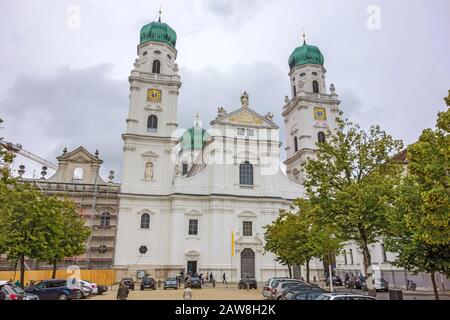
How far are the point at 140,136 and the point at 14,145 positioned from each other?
42.4m

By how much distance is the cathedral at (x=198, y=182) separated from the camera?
41594 mm

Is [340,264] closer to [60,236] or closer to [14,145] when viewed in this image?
[60,236]

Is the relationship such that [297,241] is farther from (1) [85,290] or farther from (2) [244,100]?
(2) [244,100]

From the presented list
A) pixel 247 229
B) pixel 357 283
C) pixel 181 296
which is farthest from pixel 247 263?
pixel 181 296

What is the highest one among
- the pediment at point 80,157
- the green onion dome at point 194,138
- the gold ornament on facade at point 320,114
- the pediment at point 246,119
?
the green onion dome at point 194,138

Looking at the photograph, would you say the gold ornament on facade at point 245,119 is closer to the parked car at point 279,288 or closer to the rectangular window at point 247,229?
the rectangular window at point 247,229

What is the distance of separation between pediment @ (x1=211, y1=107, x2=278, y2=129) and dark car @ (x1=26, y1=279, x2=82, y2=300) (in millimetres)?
28584

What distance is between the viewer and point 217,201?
43688 millimetres

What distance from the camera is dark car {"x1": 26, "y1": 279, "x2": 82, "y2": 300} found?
69.5 ft

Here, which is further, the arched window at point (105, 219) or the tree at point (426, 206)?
the arched window at point (105, 219)

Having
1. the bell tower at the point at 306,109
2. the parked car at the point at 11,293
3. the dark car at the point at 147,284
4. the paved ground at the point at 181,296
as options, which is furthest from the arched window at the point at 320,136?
the parked car at the point at 11,293

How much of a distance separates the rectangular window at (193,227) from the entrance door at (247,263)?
243 inches
